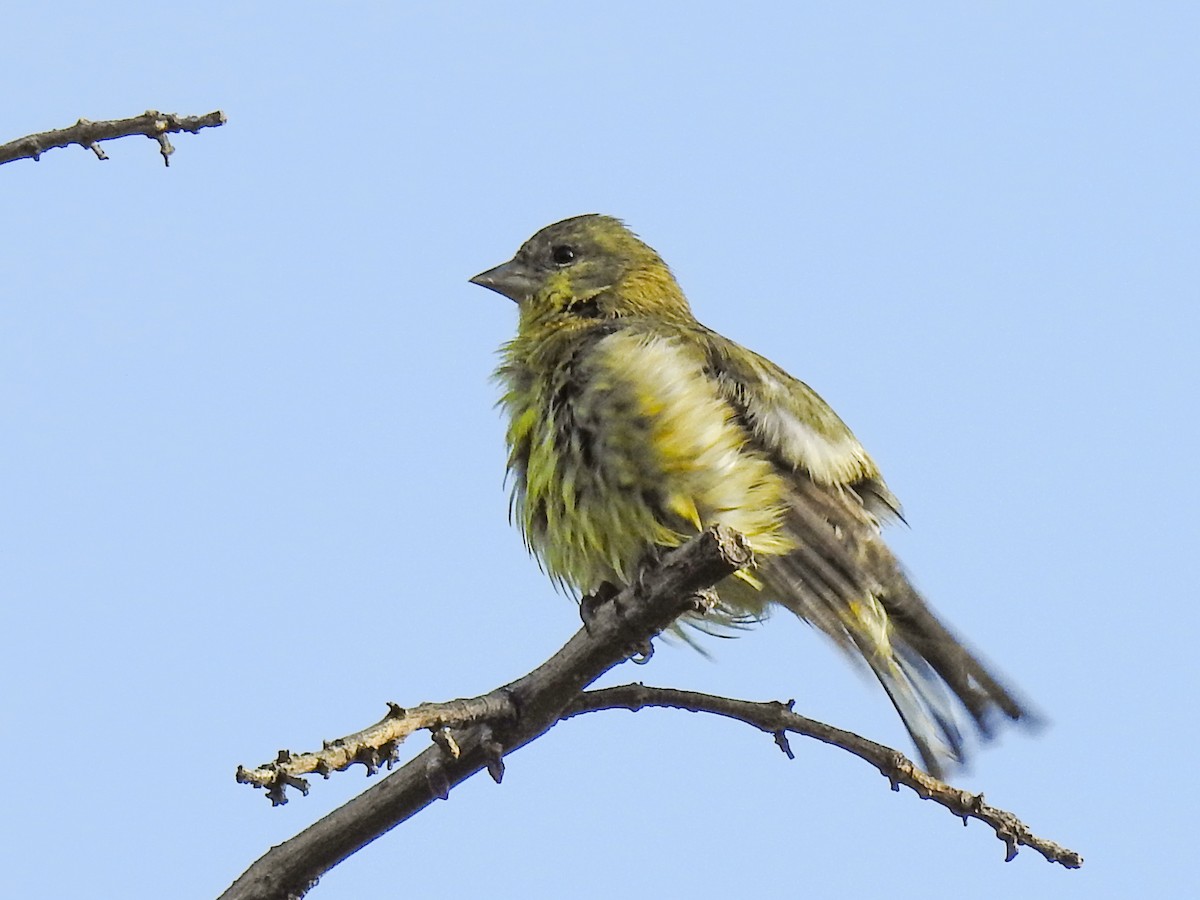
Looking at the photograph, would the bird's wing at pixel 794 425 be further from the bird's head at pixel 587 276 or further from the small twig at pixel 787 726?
the small twig at pixel 787 726

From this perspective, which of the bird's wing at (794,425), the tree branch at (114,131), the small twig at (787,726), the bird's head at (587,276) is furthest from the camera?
the bird's head at (587,276)

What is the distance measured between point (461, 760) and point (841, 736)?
0.96 metres

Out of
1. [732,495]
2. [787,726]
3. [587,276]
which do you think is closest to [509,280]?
[587,276]

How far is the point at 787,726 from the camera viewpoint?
3693 millimetres

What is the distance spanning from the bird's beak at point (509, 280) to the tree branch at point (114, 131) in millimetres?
3273

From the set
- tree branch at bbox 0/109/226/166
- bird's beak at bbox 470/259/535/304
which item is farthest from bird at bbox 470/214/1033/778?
tree branch at bbox 0/109/226/166

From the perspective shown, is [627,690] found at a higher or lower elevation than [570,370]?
lower

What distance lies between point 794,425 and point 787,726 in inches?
58.0

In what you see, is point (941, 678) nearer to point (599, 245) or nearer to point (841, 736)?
point (841, 736)

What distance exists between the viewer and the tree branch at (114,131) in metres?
2.60

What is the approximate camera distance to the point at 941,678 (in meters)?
4.70

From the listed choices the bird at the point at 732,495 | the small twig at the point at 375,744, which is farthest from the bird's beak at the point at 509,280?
the small twig at the point at 375,744

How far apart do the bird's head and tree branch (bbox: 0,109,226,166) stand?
10.1 feet

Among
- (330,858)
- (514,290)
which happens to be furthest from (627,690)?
(514,290)
